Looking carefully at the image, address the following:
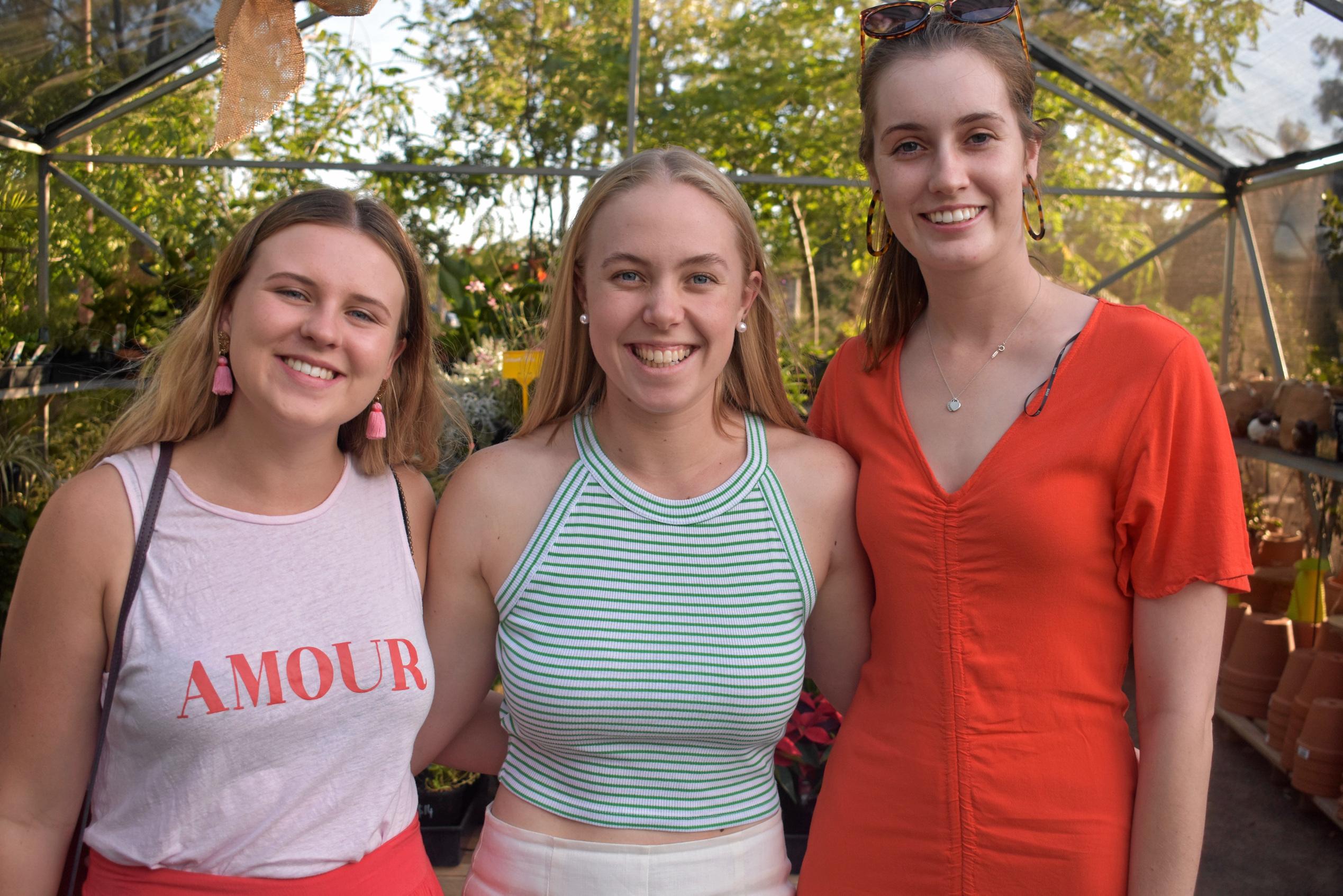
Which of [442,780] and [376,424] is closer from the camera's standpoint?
[376,424]

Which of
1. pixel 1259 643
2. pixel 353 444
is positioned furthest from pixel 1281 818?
pixel 353 444

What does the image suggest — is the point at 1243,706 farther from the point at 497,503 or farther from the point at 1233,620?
the point at 497,503

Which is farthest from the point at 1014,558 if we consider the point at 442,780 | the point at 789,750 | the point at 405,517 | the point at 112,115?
the point at 112,115

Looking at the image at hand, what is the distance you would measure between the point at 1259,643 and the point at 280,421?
4.10 meters

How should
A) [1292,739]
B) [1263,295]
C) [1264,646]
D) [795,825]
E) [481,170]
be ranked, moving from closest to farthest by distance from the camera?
[795,825] < [1292,739] < [1264,646] < [1263,295] < [481,170]

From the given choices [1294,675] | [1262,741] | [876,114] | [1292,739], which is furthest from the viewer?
[1262,741]

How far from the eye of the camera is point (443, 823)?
2.91 m

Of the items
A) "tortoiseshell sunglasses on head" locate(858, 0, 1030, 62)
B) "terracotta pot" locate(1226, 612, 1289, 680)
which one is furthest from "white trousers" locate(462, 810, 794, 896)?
"terracotta pot" locate(1226, 612, 1289, 680)

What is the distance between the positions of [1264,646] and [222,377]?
13.7 feet

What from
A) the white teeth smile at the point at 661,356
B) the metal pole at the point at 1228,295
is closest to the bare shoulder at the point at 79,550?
the white teeth smile at the point at 661,356

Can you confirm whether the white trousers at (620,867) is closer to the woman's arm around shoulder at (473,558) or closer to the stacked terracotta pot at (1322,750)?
the woman's arm around shoulder at (473,558)

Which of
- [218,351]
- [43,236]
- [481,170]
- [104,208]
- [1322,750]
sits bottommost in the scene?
[1322,750]

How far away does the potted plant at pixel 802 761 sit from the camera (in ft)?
8.76

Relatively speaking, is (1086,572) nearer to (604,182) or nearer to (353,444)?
(604,182)
